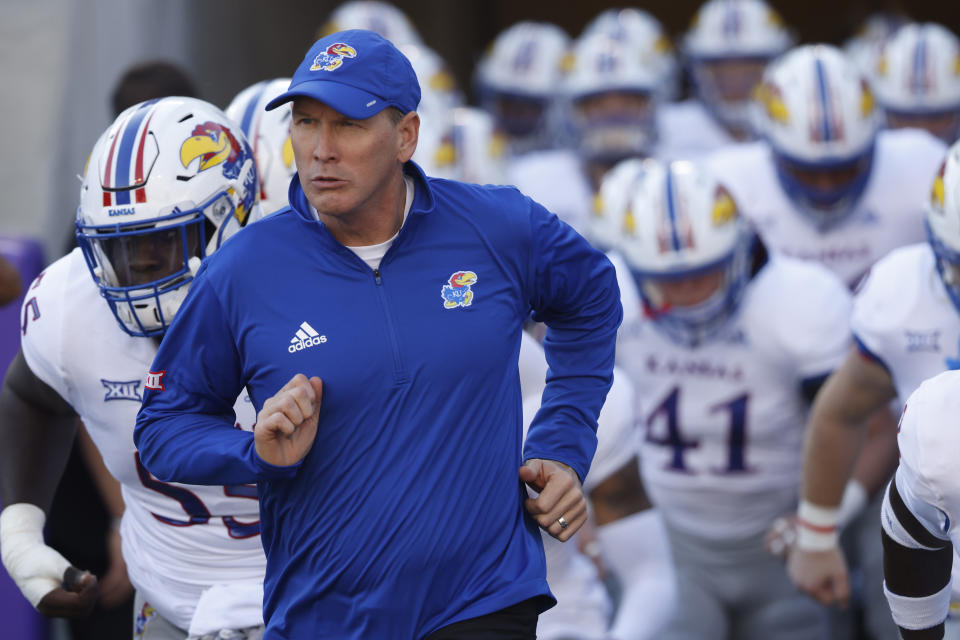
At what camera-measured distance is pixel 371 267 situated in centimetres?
276

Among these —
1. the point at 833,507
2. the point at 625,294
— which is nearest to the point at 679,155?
the point at 625,294

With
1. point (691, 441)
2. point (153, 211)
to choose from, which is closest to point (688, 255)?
point (691, 441)

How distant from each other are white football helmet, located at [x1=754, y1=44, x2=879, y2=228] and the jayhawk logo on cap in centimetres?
386

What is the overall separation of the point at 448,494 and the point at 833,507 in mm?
2046

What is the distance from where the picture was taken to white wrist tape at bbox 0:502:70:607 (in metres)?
3.34

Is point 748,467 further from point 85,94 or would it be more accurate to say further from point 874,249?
point 85,94

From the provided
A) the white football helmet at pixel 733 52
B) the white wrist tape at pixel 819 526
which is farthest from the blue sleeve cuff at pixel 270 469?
the white football helmet at pixel 733 52

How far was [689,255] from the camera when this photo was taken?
5.21m

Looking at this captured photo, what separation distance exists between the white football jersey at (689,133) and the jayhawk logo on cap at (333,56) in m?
6.06

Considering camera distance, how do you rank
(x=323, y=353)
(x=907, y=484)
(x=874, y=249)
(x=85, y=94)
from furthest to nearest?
(x=85, y=94) → (x=874, y=249) → (x=907, y=484) → (x=323, y=353)

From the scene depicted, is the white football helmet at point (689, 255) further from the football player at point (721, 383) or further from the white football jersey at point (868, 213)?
Answer: the white football jersey at point (868, 213)

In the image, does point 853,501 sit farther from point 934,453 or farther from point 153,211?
point 153,211

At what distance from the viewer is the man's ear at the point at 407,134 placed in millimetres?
2803

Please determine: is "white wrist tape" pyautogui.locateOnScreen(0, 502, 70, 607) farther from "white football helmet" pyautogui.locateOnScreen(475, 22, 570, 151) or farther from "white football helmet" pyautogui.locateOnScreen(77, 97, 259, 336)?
"white football helmet" pyautogui.locateOnScreen(475, 22, 570, 151)
